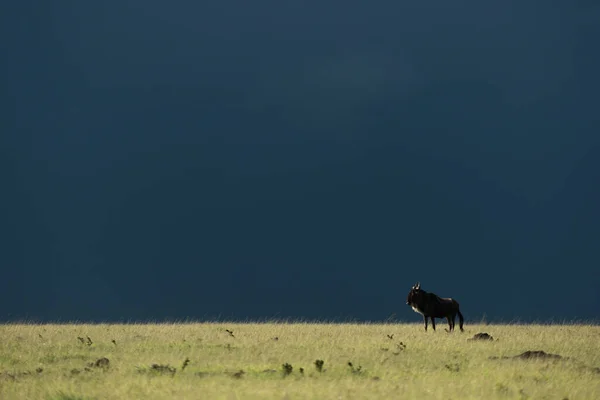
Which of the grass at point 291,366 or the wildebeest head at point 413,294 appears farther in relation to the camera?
the wildebeest head at point 413,294

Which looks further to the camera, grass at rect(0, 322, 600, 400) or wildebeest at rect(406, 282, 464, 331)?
wildebeest at rect(406, 282, 464, 331)

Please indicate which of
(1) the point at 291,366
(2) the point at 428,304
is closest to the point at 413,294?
(2) the point at 428,304

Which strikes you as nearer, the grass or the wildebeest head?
the grass

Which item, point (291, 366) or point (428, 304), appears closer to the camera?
point (291, 366)

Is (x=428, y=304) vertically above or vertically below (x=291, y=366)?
below

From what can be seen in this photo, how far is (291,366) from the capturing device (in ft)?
50.0

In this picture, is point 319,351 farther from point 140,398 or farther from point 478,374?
point 140,398

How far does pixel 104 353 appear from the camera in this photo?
1953 cm

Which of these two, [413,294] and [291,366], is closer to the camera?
[291,366]

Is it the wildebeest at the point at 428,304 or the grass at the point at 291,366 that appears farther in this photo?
the wildebeest at the point at 428,304

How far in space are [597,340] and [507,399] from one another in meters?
13.3

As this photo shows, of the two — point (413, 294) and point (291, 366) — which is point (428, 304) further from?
point (291, 366)

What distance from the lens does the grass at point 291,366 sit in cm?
1297

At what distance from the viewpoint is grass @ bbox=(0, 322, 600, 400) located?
511 inches
